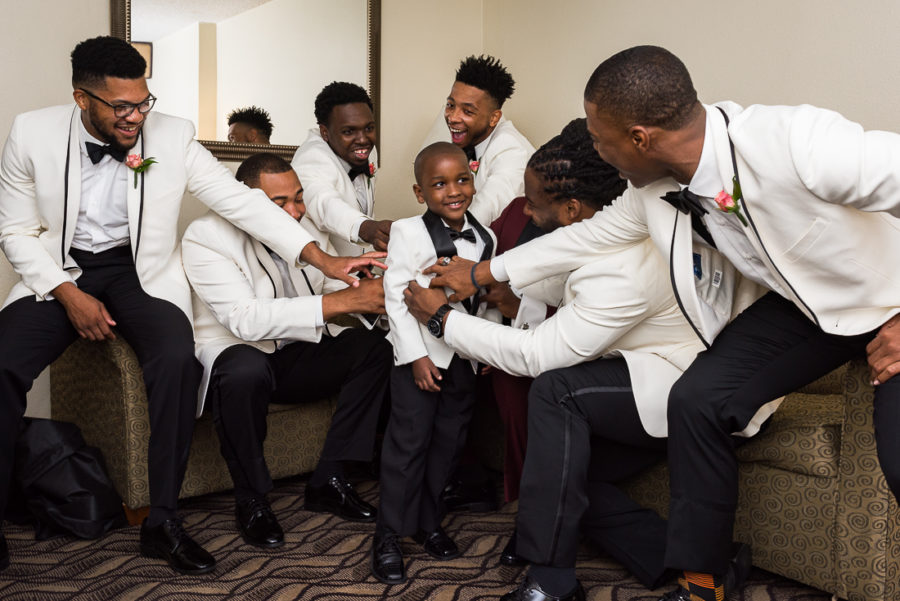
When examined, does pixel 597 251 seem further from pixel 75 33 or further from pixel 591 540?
pixel 75 33

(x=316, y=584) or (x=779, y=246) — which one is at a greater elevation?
(x=779, y=246)

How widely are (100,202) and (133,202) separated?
147 millimetres

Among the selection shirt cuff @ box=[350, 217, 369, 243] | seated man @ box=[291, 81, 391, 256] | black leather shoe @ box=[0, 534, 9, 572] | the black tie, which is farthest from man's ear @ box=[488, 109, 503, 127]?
black leather shoe @ box=[0, 534, 9, 572]

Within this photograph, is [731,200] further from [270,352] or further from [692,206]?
[270,352]

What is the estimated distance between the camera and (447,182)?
268cm

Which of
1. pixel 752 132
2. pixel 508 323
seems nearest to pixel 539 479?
pixel 508 323

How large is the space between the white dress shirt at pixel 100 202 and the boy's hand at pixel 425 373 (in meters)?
1.31

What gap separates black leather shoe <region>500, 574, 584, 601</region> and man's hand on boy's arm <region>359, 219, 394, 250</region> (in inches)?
55.6

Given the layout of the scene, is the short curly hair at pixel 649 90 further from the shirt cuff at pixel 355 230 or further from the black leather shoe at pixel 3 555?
the black leather shoe at pixel 3 555

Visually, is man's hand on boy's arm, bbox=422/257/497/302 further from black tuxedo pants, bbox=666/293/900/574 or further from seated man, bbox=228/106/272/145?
seated man, bbox=228/106/272/145

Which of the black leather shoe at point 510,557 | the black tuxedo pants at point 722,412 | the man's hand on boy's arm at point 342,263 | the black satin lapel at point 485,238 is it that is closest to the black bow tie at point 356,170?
the man's hand on boy's arm at point 342,263

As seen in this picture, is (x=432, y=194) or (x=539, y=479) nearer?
(x=539, y=479)

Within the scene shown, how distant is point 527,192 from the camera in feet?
Result: 8.40

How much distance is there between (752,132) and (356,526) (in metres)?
1.93
